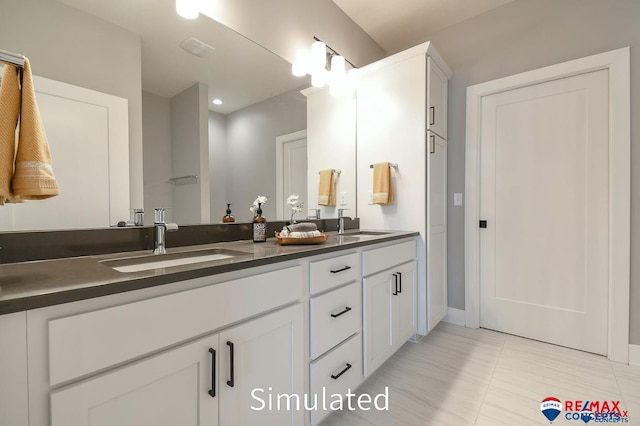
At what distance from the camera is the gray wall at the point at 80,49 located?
0.96 m

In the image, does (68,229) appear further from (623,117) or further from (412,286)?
(623,117)

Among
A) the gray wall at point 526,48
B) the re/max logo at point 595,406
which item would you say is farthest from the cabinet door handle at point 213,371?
the gray wall at point 526,48

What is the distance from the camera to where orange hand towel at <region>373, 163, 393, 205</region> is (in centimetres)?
221

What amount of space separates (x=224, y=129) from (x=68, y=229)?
857 mm

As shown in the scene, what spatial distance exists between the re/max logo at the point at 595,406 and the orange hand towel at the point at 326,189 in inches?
71.7

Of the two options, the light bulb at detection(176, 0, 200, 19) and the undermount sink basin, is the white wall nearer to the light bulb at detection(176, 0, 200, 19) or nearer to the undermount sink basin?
the light bulb at detection(176, 0, 200, 19)

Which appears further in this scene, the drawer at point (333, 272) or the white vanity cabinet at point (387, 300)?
the white vanity cabinet at point (387, 300)

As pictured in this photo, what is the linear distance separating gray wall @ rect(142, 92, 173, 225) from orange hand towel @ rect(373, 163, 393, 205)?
4.74 ft

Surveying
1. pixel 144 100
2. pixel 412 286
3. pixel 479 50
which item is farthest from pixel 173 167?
pixel 479 50

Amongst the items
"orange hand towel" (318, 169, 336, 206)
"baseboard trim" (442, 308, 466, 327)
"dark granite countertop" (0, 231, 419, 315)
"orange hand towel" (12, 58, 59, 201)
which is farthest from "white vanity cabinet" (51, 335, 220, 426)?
"baseboard trim" (442, 308, 466, 327)

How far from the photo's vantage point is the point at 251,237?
1.67 meters

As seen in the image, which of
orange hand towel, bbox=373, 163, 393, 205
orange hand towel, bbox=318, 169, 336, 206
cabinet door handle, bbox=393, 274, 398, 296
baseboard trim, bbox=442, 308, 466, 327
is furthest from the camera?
baseboard trim, bbox=442, 308, 466, 327

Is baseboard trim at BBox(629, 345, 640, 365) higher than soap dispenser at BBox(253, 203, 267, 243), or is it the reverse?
soap dispenser at BBox(253, 203, 267, 243)

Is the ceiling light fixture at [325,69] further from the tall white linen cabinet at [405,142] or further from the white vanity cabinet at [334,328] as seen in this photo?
the white vanity cabinet at [334,328]
